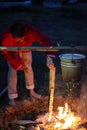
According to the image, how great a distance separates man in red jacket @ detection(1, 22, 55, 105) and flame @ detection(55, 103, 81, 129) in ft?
3.14

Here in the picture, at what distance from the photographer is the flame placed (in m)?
6.05

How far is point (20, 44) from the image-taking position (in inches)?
268

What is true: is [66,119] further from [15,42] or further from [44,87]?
[44,87]

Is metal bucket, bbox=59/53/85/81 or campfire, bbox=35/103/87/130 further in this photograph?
metal bucket, bbox=59/53/85/81

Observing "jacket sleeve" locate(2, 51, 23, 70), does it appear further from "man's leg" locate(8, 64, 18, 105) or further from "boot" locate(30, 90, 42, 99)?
"boot" locate(30, 90, 42, 99)

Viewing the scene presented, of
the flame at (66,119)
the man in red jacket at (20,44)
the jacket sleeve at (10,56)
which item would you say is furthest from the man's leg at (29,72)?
the flame at (66,119)

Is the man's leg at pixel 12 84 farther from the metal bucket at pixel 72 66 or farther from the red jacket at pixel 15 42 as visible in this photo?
the metal bucket at pixel 72 66

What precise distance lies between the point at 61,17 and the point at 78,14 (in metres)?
1.38

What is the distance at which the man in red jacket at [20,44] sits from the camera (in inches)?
247

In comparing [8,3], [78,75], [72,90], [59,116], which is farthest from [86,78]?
[8,3]

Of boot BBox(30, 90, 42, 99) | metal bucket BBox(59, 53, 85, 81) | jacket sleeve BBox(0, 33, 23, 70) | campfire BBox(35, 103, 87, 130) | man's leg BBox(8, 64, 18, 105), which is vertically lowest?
campfire BBox(35, 103, 87, 130)

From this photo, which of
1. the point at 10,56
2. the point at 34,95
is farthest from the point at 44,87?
the point at 10,56

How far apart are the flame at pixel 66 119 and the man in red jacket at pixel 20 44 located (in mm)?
956

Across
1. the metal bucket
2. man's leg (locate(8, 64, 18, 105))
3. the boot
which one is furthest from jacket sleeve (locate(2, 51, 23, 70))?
the boot
